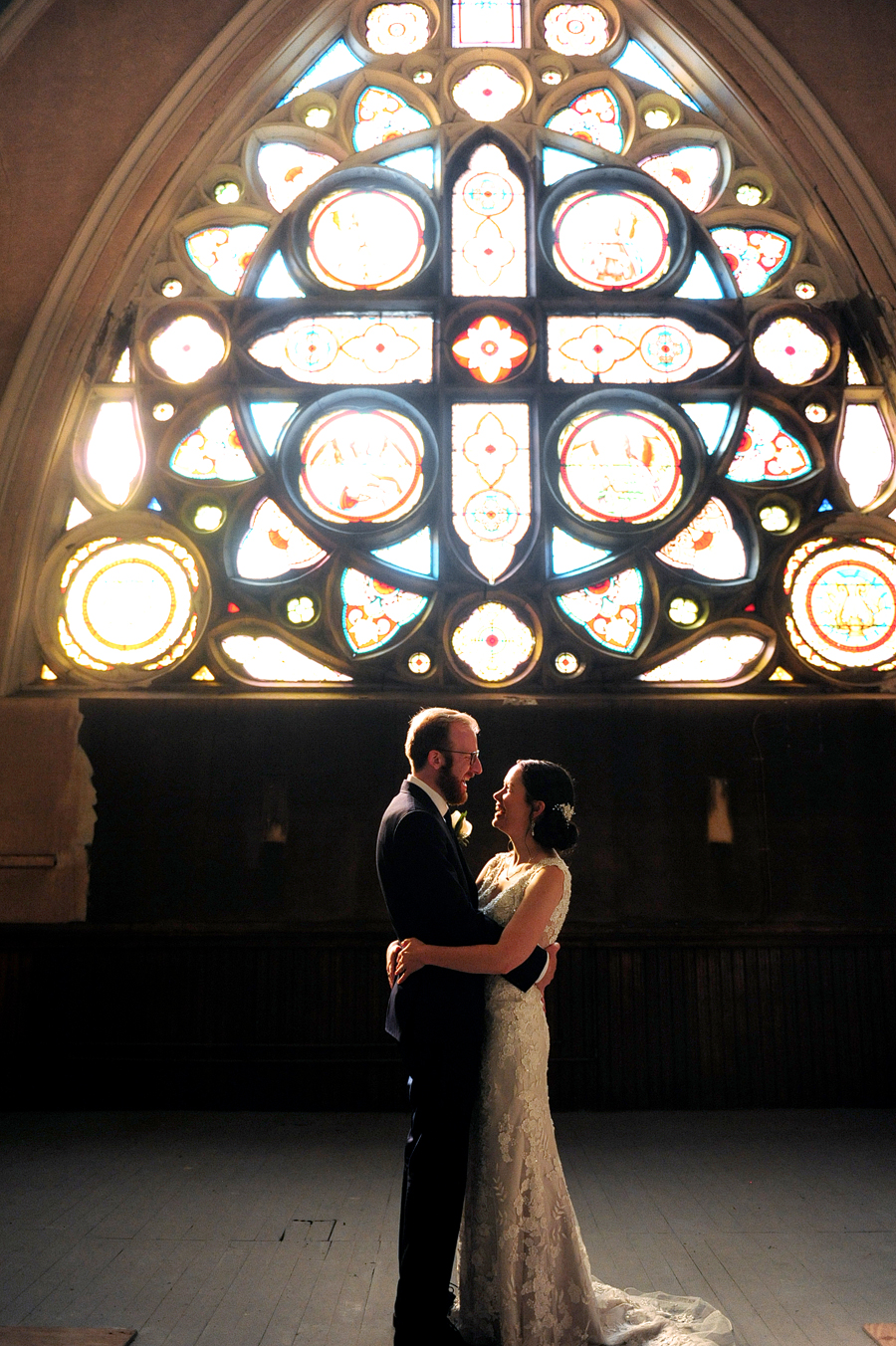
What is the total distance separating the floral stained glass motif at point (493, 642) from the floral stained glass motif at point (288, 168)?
8.77ft

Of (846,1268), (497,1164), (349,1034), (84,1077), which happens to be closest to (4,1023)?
(84,1077)

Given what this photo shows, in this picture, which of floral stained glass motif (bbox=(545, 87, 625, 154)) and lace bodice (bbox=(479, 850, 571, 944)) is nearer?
lace bodice (bbox=(479, 850, 571, 944))

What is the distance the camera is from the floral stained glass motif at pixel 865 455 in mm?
5613

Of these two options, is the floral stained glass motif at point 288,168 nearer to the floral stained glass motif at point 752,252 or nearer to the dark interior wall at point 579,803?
the floral stained glass motif at point 752,252

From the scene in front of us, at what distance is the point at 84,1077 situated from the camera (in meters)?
4.63

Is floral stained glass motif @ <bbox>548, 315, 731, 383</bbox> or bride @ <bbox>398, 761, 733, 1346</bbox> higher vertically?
floral stained glass motif @ <bbox>548, 315, 731, 383</bbox>

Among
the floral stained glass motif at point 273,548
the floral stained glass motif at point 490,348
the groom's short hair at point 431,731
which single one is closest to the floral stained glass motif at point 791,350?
the floral stained glass motif at point 490,348

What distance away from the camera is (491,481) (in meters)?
5.53

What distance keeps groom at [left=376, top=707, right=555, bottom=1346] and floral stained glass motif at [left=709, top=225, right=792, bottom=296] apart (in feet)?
15.0

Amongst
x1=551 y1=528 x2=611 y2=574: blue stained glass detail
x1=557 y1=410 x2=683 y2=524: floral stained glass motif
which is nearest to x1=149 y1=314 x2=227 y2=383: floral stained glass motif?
x1=557 y1=410 x2=683 y2=524: floral stained glass motif

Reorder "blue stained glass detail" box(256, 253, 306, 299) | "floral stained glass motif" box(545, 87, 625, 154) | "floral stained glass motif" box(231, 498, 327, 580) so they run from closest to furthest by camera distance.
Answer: "floral stained glass motif" box(231, 498, 327, 580), "blue stained glass detail" box(256, 253, 306, 299), "floral stained glass motif" box(545, 87, 625, 154)

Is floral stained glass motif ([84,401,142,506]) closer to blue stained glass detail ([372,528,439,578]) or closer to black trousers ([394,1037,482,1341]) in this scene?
blue stained glass detail ([372,528,439,578])

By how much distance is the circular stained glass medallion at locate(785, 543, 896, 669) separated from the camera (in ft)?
17.5

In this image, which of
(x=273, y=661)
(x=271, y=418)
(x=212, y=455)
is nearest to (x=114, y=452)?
(x=212, y=455)
